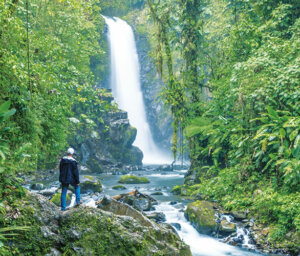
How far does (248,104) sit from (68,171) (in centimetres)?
629

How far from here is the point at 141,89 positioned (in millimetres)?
43312

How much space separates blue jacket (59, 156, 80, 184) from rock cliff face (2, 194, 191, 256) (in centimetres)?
210

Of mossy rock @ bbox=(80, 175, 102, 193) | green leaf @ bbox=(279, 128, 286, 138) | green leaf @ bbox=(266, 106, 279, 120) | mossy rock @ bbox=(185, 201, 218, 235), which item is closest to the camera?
green leaf @ bbox=(279, 128, 286, 138)

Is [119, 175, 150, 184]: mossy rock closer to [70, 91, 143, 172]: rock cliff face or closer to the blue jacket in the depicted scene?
[70, 91, 143, 172]: rock cliff face

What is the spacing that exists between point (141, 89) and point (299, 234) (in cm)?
3802

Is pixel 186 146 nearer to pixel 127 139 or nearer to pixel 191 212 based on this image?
pixel 191 212

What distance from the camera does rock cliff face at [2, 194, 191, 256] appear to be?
3.63 m

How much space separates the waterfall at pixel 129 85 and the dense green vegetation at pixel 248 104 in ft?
86.8

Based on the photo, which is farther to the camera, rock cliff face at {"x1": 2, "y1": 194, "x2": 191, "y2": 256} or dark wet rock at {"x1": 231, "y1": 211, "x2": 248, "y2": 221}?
dark wet rock at {"x1": 231, "y1": 211, "x2": 248, "y2": 221}

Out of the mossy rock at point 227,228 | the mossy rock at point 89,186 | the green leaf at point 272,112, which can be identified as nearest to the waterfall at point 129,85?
the mossy rock at point 89,186

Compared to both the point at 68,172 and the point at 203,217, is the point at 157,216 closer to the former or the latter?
the point at 203,217

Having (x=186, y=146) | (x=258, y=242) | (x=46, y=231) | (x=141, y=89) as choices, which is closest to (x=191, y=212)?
(x=258, y=242)

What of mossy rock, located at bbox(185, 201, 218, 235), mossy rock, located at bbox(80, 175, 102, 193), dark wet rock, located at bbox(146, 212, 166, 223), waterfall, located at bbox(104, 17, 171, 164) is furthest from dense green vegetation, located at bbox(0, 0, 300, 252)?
waterfall, located at bbox(104, 17, 171, 164)

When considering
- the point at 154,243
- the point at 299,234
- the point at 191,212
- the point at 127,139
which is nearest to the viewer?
the point at 154,243
